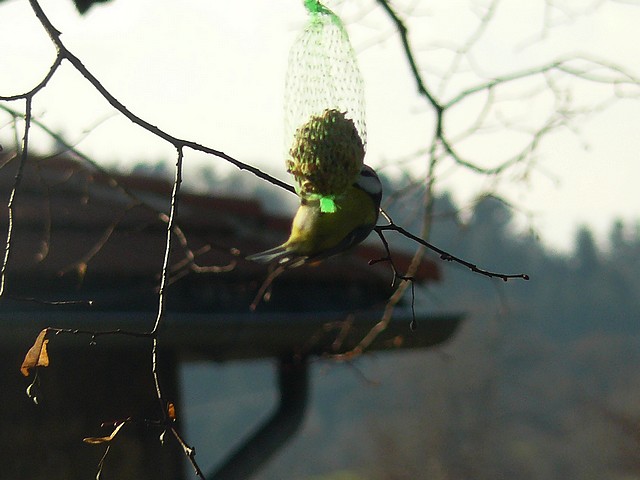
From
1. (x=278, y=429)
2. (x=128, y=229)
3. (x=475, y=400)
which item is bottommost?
(x=475, y=400)

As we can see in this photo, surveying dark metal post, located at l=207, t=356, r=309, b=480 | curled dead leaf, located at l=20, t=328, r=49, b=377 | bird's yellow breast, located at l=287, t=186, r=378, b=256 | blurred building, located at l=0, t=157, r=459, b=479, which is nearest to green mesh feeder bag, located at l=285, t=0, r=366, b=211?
bird's yellow breast, located at l=287, t=186, r=378, b=256

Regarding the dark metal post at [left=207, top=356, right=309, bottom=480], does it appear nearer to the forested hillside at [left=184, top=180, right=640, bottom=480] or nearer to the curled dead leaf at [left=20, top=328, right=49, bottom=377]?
the curled dead leaf at [left=20, top=328, right=49, bottom=377]

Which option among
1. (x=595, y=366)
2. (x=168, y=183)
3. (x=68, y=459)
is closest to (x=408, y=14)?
(x=168, y=183)

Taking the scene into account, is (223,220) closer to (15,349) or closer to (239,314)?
(239,314)

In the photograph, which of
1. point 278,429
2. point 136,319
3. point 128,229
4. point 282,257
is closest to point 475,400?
point 278,429

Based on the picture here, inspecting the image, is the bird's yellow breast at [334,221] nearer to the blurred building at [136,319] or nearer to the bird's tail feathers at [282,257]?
the bird's tail feathers at [282,257]

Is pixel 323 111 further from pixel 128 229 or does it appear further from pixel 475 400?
pixel 475 400

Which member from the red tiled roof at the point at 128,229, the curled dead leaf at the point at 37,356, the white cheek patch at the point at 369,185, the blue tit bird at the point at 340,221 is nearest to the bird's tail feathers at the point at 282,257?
the blue tit bird at the point at 340,221
